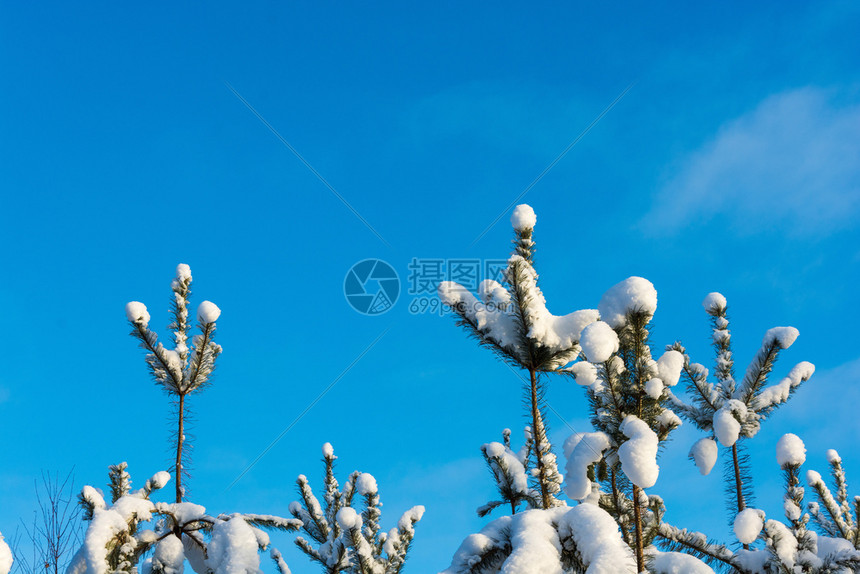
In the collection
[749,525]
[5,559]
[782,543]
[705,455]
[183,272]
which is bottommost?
[5,559]

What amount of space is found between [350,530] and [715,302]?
16.8 feet

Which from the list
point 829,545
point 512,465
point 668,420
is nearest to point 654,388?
point 668,420

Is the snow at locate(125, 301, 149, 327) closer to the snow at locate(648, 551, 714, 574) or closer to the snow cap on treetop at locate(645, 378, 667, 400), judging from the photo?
the snow cap on treetop at locate(645, 378, 667, 400)

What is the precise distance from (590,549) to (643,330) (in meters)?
1.39

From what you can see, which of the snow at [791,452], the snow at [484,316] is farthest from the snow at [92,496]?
the snow at [791,452]

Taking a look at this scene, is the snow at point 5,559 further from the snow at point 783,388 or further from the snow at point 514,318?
the snow at point 783,388

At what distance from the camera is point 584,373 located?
16.7ft

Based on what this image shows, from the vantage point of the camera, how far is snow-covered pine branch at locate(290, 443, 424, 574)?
6016mm

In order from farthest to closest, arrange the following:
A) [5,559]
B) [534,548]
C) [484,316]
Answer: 1. [484,316]
2. [534,548]
3. [5,559]

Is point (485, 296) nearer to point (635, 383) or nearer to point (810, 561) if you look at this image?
point (635, 383)

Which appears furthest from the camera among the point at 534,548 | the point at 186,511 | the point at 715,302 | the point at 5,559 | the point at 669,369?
the point at 715,302

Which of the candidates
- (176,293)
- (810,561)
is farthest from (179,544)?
(810,561)

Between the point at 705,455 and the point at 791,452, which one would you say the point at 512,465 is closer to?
the point at 705,455

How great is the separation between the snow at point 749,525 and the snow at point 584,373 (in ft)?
4.54
